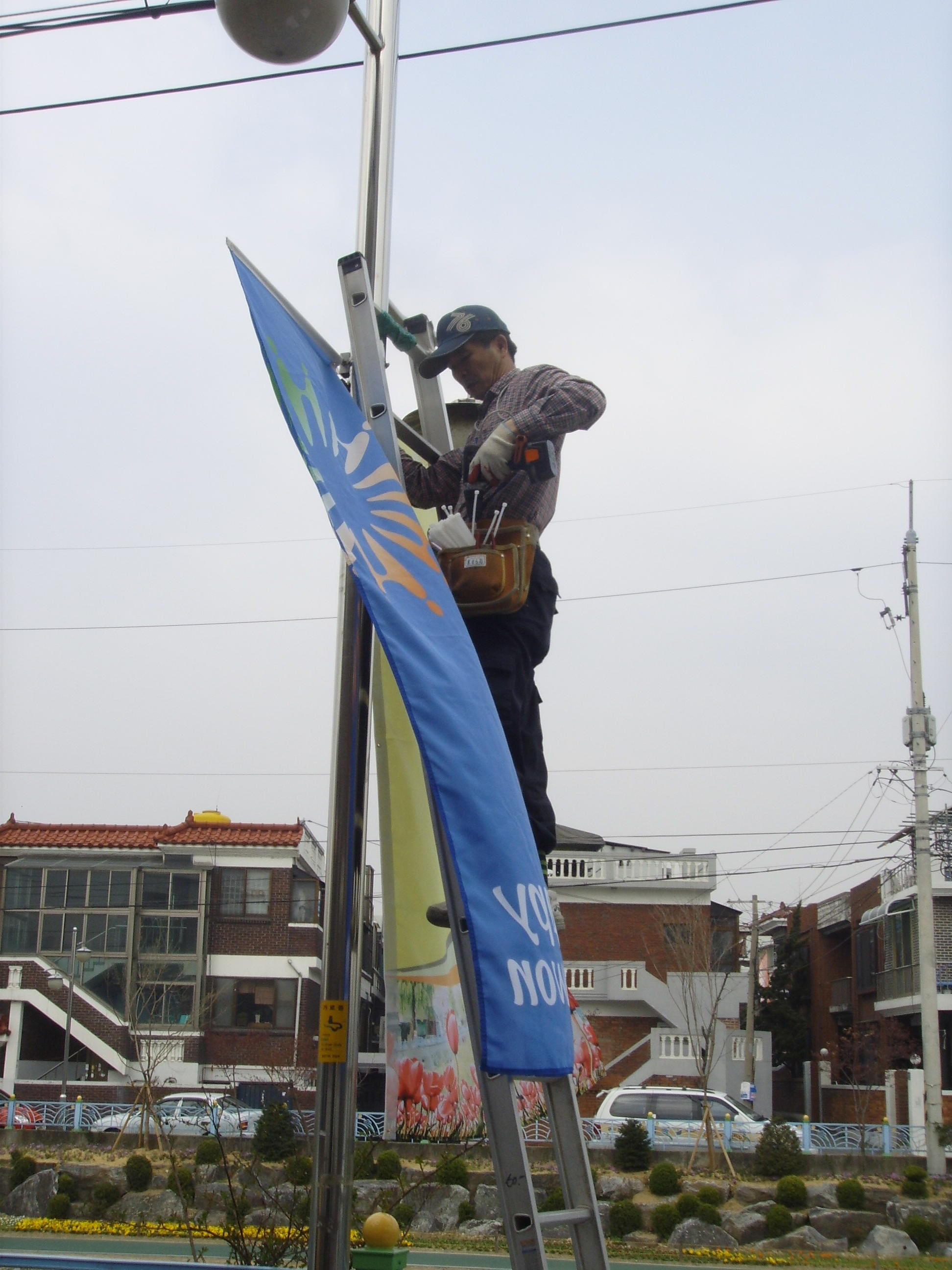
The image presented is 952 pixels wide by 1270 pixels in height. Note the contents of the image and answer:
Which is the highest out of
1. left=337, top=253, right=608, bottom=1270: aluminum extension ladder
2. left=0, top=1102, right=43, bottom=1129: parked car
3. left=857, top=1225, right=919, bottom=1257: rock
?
left=337, top=253, right=608, bottom=1270: aluminum extension ladder

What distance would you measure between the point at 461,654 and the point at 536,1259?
1117 mm

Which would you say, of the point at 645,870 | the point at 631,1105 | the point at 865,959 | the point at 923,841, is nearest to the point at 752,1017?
the point at 645,870

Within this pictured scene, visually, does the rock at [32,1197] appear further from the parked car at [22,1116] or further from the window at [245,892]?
the window at [245,892]

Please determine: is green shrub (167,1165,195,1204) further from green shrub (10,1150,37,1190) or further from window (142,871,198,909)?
window (142,871,198,909)

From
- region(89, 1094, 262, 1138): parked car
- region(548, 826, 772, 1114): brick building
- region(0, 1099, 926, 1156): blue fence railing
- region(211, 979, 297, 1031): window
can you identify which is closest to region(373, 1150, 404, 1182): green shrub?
region(0, 1099, 926, 1156): blue fence railing

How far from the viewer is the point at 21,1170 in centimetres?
1487

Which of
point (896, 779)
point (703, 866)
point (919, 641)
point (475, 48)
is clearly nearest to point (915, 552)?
point (919, 641)

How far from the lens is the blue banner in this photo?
2.02 m

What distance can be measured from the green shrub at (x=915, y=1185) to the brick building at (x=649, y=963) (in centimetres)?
821

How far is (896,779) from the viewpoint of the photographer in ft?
71.5

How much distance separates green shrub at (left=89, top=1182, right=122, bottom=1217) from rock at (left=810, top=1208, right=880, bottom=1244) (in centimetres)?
815

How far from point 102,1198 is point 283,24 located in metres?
14.4

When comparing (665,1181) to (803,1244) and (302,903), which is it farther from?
(302,903)

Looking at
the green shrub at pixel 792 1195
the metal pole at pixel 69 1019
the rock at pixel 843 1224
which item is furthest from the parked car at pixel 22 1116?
the rock at pixel 843 1224
